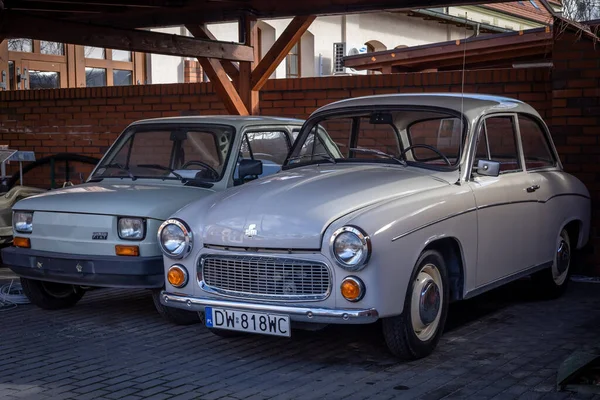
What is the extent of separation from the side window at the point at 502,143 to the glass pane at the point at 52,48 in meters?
13.1

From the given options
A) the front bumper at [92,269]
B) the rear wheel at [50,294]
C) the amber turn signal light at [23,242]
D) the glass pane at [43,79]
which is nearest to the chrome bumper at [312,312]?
the front bumper at [92,269]

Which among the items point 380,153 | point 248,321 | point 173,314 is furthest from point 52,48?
point 248,321

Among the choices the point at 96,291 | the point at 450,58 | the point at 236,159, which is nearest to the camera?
the point at 236,159

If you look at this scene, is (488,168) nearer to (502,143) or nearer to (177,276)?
(502,143)

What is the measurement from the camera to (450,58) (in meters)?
16.2

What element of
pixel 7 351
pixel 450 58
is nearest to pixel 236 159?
pixel 7 351

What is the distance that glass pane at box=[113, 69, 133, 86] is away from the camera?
64.5 ft

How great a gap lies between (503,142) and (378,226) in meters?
2.13

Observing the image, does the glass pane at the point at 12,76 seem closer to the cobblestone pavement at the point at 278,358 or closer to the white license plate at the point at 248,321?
the cobblestone pavement at the point at 278,358

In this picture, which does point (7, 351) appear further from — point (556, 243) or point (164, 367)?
point (556, 243)

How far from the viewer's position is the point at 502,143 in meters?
6.95

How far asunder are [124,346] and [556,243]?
363 centimetres

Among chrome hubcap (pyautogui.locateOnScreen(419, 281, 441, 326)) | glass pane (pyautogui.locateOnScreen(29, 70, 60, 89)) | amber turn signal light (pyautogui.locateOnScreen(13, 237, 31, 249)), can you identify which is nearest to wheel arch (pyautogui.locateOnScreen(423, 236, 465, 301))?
chrome hubcap (pyautogui.locateOnScreen(419, 281, 441, 326))

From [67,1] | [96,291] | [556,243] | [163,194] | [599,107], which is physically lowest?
[96,291]
